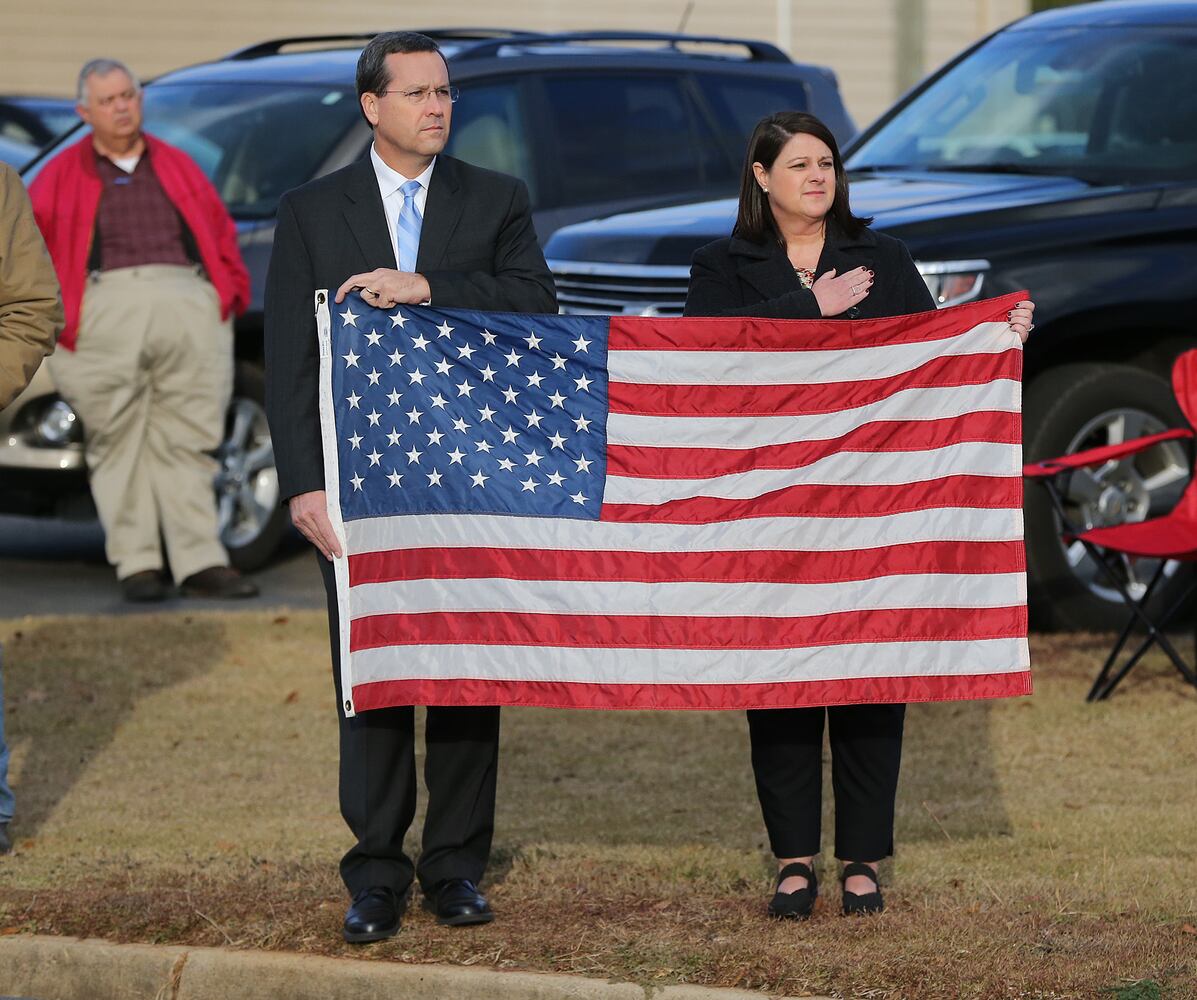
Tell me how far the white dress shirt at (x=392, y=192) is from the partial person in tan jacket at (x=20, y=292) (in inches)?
46.4

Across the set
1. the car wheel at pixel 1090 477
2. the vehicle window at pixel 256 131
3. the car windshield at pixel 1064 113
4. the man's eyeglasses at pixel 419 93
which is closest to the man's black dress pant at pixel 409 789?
the man's eyeglasses at pixel 419 93

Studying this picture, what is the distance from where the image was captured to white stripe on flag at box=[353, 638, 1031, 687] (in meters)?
5.45

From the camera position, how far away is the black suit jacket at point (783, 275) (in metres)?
5.62

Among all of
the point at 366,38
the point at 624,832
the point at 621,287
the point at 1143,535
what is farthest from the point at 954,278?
the point at 366,38

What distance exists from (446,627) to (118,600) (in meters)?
5.22

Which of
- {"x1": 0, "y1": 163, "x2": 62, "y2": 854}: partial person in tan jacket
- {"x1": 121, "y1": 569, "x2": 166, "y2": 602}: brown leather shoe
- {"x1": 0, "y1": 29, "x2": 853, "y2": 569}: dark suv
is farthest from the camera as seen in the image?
{"x1": 0, "y1": 29, "x2": 853, "y2": 569}: dark suv

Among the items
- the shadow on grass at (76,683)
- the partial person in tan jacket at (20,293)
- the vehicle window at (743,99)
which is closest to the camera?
the partial person in tan jacket at (20,293)

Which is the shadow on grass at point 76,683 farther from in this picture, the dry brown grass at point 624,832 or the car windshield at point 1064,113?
the car windshield at point 1064,113

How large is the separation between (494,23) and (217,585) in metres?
16.3

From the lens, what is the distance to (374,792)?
5.55 meters

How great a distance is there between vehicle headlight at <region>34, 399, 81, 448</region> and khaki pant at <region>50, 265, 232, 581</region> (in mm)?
153

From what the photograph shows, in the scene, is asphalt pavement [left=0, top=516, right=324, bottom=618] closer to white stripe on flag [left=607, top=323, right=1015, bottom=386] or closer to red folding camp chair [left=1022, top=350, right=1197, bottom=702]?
red folding camp chair [left=1022, top=350, right=1197, bottom=702]

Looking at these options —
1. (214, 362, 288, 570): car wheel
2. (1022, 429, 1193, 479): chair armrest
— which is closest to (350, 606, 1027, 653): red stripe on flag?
(1022, 429, 1193, 479): chair armrest

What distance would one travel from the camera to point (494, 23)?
25672 millimetres
